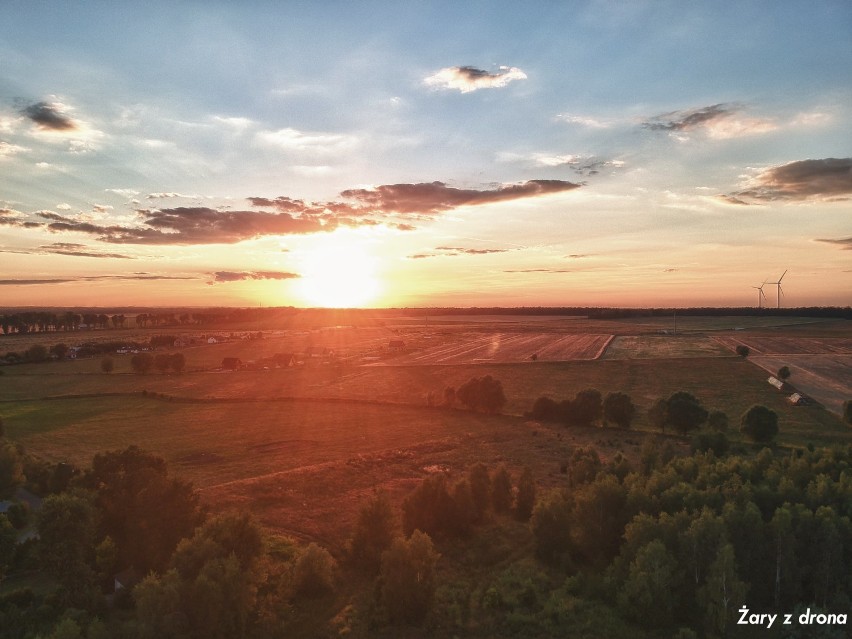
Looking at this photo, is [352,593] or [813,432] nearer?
[352,593]

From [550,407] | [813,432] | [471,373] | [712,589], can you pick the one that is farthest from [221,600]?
[471,373]

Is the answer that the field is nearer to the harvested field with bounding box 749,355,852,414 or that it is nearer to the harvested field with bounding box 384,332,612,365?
the harvested field with bounding box 749,355,852,414

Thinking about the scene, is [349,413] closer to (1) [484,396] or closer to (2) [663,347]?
(1) [484,396]

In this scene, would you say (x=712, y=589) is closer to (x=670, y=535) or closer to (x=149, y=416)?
(x=670, y=535)

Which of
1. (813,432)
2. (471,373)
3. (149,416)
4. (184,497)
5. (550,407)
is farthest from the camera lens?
(471,373)

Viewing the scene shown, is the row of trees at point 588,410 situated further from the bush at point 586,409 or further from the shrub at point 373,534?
the shrub at point 373,534


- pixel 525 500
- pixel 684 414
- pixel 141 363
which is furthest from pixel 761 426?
pixel 141 363

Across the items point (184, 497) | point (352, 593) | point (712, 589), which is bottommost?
point (352, 593)
